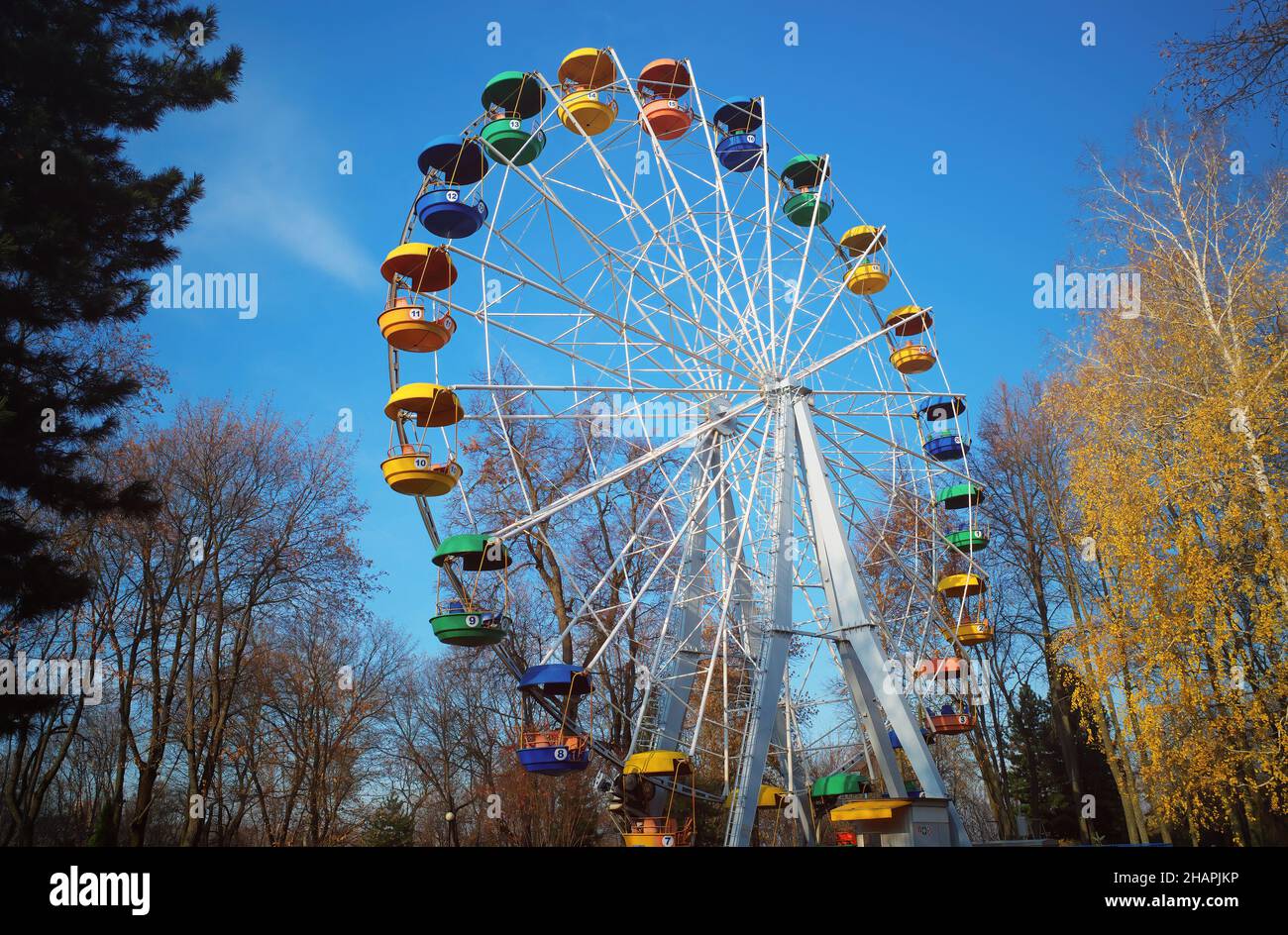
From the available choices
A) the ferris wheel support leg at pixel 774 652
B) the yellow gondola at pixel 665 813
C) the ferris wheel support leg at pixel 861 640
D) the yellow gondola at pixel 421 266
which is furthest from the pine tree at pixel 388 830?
the yellow gondola at pixel 421 266

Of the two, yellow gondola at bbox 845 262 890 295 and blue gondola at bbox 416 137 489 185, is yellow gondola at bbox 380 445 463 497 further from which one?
yellow gondola at bbox 845 262 890 295

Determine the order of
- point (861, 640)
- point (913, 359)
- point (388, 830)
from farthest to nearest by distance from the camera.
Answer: point (388, 830), point (913, 359), point (861, 640)

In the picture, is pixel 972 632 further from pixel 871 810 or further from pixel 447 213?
pixel 447 213

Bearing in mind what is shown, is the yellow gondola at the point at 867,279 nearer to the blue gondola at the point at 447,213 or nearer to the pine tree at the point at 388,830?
the blue gondola at the point at 447,213

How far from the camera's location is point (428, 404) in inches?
619

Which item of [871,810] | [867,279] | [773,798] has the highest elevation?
[867,279]

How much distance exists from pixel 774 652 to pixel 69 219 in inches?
486

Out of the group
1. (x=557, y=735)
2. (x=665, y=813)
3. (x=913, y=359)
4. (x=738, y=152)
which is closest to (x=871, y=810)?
(x=665, y=813)

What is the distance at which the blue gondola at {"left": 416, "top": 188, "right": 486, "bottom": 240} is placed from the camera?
16.4m

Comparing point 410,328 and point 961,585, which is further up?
point 410,328

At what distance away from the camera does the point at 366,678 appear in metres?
31.8

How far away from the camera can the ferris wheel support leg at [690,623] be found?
17625 mm

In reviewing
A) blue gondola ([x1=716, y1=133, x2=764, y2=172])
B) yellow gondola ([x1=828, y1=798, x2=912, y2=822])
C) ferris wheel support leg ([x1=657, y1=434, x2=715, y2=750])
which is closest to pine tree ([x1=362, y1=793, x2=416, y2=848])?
ferris wheel support leg ([x1=657, y1=434, x2=715, y2=750])
